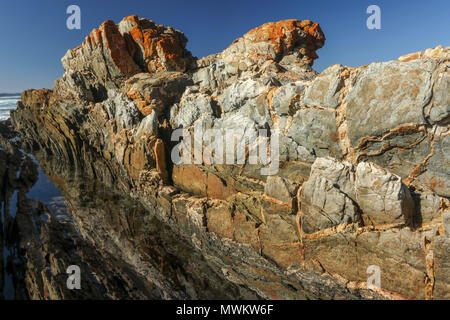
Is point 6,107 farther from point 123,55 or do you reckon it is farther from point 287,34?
point 287,34

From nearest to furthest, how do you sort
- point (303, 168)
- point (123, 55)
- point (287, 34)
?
point (303, 168) < point (287, 34) < point (123, 55)

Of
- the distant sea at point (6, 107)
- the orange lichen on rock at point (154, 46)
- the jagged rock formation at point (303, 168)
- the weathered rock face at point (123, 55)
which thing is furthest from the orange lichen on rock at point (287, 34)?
the distant sea at point (6, 107)

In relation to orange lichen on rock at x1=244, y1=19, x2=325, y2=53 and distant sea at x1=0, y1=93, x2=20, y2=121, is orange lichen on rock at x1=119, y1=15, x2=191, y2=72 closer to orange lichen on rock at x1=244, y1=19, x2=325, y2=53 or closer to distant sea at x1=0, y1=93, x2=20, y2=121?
orange lichen on rock at x1=244, y1=19, x2=325, y2=53

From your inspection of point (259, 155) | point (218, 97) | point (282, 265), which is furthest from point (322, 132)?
point (218, 97)

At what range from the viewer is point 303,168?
12.3 m

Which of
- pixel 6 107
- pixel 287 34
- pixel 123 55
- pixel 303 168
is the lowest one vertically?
pixel 303 168

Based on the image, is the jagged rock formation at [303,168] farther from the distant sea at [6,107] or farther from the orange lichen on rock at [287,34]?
the distant sea at [6,107]

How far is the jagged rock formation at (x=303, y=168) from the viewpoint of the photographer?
891 centimetres

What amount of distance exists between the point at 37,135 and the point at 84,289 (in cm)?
3968

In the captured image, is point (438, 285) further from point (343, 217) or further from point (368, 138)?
point (368, 138)

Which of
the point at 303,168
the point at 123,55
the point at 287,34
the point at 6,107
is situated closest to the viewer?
the point at 303,168

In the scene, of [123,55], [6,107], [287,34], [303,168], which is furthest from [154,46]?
[6,107]

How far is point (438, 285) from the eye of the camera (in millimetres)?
8391
